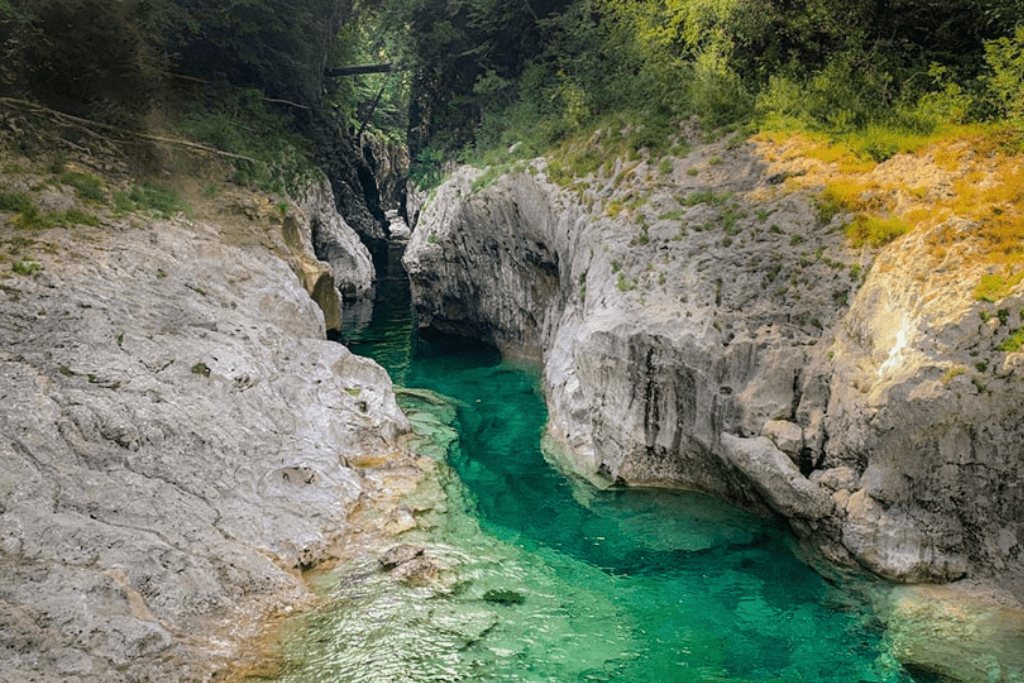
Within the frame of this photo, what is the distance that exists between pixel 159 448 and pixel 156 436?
0.25 meters

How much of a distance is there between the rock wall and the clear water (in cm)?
93

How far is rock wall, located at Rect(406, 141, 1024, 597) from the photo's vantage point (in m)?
8.83

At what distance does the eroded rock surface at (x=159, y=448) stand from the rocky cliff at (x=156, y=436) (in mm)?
29

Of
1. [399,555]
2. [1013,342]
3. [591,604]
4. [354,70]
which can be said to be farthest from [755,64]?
[354,70]

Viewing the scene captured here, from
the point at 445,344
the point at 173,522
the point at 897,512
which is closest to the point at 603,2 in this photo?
the point at 445,344

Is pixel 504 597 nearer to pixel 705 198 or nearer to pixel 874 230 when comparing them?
pixel 874 230

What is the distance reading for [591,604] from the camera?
9531 millimetres

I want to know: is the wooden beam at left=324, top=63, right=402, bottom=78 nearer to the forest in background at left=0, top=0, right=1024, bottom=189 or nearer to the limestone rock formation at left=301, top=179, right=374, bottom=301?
the forest in background at left=0, top=0, right=1024, bottom=189

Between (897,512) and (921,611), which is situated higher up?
(897,512)

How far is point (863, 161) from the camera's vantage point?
12.5 meters

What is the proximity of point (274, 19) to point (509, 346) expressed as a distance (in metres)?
16.9

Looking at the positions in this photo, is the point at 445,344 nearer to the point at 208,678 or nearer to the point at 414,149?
the point at 414,149

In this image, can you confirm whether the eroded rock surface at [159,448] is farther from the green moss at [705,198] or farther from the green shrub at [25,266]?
the green moss at [705,198]

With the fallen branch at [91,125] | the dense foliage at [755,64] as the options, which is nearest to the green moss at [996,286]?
the dense foliage at [755,64]
